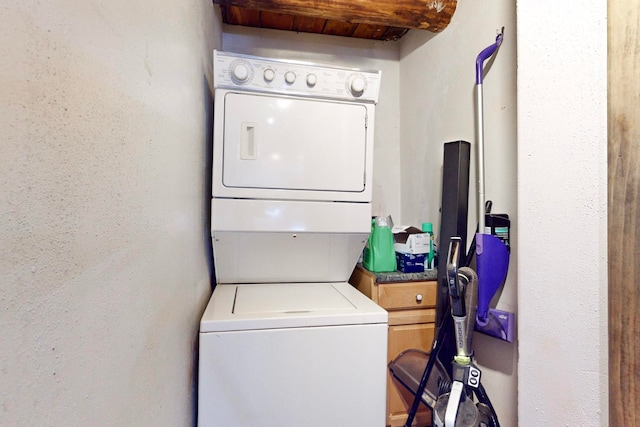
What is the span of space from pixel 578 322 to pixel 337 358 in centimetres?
87

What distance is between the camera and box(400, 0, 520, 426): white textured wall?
143 centimetres

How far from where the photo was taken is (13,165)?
1.09ft

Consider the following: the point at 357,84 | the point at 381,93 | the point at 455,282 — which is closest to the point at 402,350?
the point at 455,282

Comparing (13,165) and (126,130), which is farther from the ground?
(126,130)

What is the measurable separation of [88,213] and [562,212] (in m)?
1.42

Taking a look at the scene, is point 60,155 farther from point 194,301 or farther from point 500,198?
point 500,198

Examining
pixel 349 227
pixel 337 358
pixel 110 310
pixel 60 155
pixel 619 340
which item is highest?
pixel 60 155

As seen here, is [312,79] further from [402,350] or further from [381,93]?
[402,350]

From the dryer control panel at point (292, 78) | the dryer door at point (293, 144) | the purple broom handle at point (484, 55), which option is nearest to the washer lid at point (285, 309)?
the dryer door at point (293, 144)

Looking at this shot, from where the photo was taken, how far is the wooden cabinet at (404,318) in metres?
1.66

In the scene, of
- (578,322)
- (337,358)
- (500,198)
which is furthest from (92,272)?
(500,198)

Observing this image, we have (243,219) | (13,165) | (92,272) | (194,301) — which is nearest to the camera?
(13,165)

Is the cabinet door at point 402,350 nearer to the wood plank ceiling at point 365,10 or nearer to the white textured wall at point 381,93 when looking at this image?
the white textured wall at point 381,93

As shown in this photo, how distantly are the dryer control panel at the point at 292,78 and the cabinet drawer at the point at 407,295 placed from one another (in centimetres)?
99
